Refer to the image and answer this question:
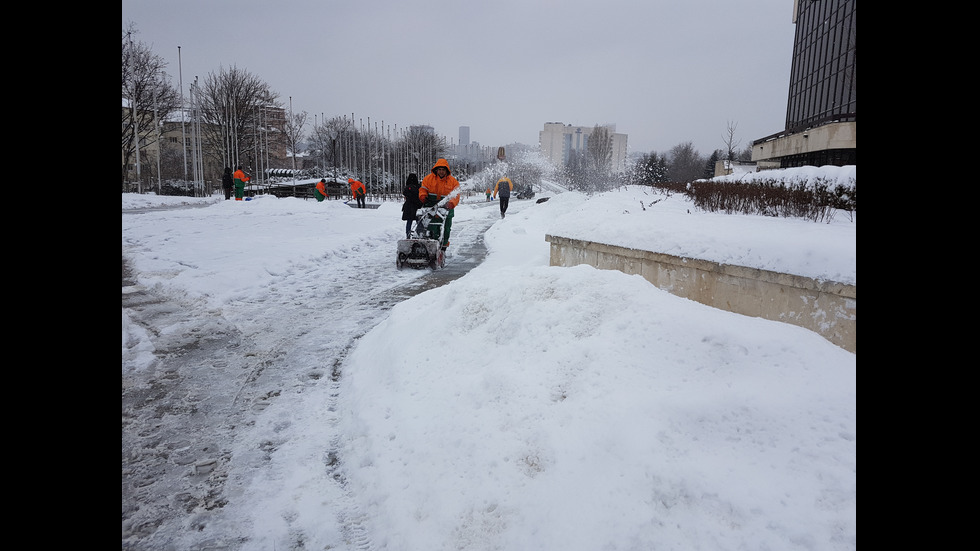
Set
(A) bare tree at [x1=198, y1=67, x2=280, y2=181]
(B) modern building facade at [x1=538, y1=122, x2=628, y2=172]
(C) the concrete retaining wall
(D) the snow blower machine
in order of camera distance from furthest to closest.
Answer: (B) modern building facade at [x1=538, y1=122, x2=628, y2=172] → (A) bare tree at [x1=198, y1=67, x2=280, y2=181] → (D) the snow blower machine → (C) the concrete retaining wall

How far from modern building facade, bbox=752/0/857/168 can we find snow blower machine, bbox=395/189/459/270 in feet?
73.8

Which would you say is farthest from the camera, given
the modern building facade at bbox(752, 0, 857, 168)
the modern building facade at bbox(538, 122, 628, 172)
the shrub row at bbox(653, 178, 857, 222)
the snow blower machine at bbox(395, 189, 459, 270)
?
the modern building facade at bbox(538, 122, 628, 172)

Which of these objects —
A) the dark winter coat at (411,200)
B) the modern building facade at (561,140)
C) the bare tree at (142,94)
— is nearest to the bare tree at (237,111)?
the bare tree at (142,94)

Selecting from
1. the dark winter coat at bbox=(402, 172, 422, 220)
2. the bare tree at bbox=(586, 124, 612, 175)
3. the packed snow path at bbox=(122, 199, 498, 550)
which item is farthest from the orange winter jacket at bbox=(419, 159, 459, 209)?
the bare tree at bbox=(586, 124, 612, 175)

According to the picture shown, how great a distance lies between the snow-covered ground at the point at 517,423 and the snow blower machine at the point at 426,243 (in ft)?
15.0

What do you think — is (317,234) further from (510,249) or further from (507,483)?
(507,483)

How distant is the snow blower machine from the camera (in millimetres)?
10609

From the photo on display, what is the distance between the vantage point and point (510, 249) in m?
13.4

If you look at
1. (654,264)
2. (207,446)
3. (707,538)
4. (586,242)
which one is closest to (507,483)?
(707,538)

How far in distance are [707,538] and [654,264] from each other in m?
4.32

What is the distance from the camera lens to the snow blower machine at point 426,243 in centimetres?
1061

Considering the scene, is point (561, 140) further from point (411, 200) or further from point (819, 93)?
point (411, 200)

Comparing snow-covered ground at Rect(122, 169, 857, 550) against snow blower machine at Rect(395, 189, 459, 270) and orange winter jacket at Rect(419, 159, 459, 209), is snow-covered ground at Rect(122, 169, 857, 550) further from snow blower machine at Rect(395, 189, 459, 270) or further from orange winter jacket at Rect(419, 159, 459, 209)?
orange winter jacket at Rect(419, 159, 459, 209)

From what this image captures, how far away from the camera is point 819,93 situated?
34.3m
